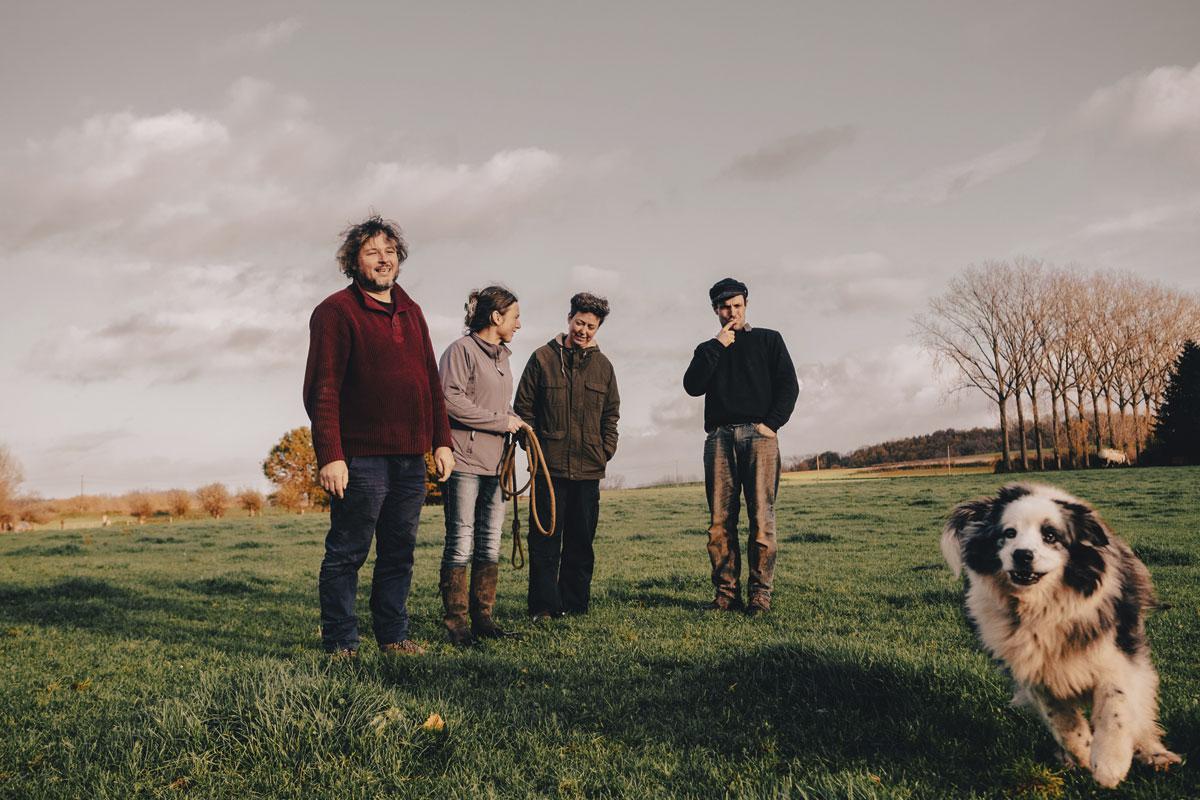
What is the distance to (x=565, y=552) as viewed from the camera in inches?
269

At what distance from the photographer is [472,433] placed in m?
5.66

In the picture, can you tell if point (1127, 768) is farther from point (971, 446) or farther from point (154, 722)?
point (971, 446)

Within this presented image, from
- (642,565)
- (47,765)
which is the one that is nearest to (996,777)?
(47,765)

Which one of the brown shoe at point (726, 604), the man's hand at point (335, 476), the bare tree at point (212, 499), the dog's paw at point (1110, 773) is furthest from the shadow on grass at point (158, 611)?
the bare tree at point (212, 499)

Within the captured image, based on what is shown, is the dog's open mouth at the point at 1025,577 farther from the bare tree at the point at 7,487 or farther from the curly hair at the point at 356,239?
the bare tree at the point at 7,487

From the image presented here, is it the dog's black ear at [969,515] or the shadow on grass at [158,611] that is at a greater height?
the dog's black ear at [969,515]

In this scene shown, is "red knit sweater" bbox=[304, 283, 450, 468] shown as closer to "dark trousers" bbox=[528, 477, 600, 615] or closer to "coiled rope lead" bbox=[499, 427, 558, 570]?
"coiled rope lead" bbox=[499, 427, 558, 570]

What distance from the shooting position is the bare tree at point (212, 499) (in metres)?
45.8

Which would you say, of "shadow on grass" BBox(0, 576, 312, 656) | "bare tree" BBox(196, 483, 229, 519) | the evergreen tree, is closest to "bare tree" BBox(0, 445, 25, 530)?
"bare tree" BBox(196, 483, 229, 519)

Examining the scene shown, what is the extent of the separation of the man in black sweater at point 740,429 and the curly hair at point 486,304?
1.94 metres

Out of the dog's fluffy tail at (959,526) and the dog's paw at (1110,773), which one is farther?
the dog's fluffy tail at (959,526)

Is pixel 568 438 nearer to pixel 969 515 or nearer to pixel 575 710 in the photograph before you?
pixel 575 710

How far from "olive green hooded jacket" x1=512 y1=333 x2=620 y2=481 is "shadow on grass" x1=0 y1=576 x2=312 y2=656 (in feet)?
9.01

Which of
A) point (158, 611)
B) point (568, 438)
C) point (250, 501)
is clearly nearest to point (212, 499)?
point (250, 501)
